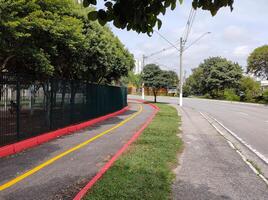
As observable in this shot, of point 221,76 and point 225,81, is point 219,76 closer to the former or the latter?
point 221,76

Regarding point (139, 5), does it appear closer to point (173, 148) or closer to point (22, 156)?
point (22, 156)

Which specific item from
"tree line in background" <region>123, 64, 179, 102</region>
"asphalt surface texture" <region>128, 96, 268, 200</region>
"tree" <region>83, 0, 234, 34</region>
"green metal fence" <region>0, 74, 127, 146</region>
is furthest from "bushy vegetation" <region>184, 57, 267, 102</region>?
"tree" <region>83, 0, 234, 34</region>

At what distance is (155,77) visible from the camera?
147 ft

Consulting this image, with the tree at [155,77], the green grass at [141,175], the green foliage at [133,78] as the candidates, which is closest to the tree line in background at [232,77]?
the green foliage at [133,78]

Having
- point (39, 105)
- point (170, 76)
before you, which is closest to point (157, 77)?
point (170, 76)

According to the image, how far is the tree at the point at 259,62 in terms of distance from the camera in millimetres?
63266

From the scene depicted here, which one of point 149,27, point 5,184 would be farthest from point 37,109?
point 149,27

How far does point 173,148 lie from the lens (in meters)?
10.4

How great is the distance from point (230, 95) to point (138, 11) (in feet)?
201

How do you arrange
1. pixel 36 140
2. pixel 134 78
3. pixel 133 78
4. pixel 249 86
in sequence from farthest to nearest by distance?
1. pixel 134 78
2. pixel 133 78
3. pixel 249 86
4. pixel 36 140

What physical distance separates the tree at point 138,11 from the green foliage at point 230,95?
194ft

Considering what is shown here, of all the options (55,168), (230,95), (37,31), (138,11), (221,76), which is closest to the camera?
(138,11)

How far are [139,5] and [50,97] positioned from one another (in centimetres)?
993

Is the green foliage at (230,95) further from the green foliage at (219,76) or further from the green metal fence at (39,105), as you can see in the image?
the green metal fence at (39,105)
